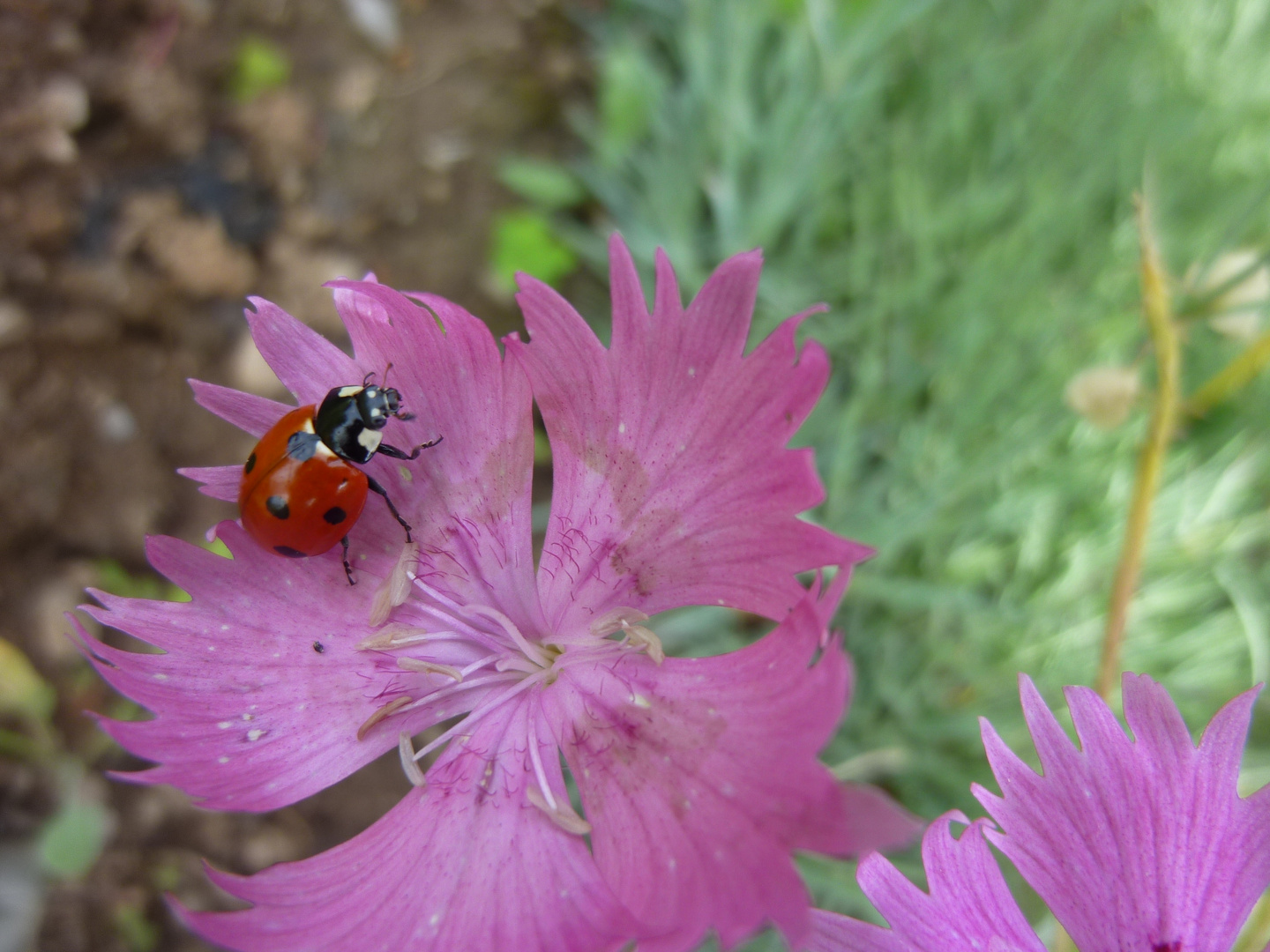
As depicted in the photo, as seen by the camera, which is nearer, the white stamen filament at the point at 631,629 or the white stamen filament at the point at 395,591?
the white stamen filament at the point at 631,629

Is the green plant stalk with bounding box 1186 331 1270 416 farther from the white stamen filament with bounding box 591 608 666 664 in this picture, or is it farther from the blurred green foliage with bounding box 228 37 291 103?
the blurred green foliage with bounding box 228 37 291 103

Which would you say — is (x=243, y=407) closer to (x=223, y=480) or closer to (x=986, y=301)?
(x=223, y=480)

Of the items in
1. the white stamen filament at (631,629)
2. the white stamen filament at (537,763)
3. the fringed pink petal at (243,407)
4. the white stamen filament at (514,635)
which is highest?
the fringed pink petal at (243,407)

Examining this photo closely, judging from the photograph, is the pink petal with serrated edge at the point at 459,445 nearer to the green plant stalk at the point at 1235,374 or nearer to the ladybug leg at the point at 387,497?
the ladybug leg at the point at 387,497

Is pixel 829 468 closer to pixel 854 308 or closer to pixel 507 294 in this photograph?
pixel 854 308

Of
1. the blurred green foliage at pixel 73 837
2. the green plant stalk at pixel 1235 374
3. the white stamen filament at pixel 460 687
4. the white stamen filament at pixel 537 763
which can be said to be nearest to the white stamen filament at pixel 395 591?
the white stamen filament at pixel 460 687

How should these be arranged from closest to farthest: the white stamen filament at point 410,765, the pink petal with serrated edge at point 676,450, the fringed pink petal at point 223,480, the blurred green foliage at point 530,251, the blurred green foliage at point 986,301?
1. the pink petal with serrated edge at point 676,450
2. the white stamen filament at point 410,765
3. the fringed pink petal at point 223,480
4. the blurred green foliage at point 986,301
5. the blurred green foliage at point 530,251
